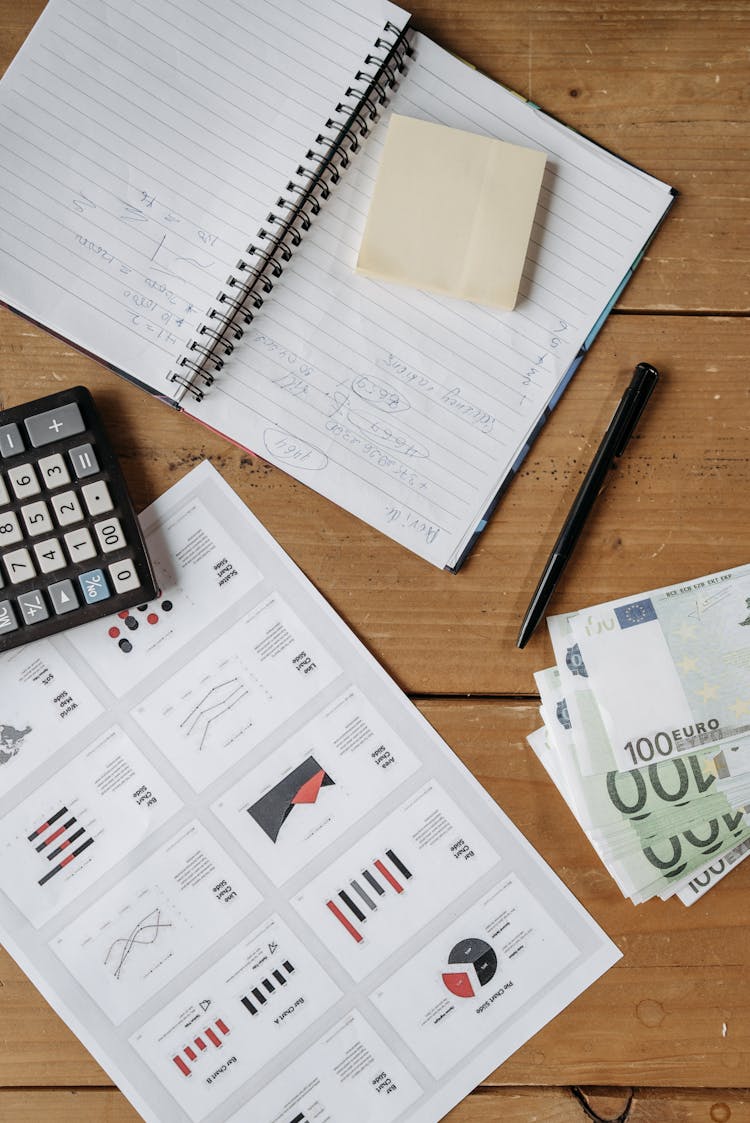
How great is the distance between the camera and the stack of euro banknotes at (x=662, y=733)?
0.59 metres

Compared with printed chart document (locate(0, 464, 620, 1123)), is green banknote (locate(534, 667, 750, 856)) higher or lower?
lower

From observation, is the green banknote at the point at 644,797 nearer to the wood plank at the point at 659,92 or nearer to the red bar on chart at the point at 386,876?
the red bar on chart at the point at 386,876

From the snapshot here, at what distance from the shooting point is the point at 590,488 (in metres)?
0.59

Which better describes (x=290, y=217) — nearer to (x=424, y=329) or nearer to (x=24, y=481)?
(x=424, y=329)

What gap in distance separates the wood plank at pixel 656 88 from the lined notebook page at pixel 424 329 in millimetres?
18

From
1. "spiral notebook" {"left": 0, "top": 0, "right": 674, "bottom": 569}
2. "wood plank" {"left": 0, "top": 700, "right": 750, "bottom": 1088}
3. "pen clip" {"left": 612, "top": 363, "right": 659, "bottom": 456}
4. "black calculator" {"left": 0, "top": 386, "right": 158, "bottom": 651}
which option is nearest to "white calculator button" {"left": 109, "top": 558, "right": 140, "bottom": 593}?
"black calculator" {"left": 0, "top": 386, "right": 158, "bottom": 651}

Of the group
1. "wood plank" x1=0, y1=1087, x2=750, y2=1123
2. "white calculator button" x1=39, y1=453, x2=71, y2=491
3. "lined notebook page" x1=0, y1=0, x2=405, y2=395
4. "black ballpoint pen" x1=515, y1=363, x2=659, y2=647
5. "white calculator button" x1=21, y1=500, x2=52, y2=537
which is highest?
"lined notebook page" x1=0, y1=0, x2=405, y2=395

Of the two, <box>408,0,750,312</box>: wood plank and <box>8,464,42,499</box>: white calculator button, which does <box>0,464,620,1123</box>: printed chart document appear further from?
<box>408,0,750,312</box>: wood plank

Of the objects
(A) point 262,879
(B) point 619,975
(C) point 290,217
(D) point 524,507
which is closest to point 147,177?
(C) point 290,217

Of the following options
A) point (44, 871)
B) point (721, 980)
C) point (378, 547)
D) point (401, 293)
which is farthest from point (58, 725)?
point (721, 980)

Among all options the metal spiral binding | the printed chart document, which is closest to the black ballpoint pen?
the printed chart document

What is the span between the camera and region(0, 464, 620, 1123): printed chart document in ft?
1.93

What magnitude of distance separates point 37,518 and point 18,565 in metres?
0.03

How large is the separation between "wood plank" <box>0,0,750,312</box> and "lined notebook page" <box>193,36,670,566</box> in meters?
0.02
